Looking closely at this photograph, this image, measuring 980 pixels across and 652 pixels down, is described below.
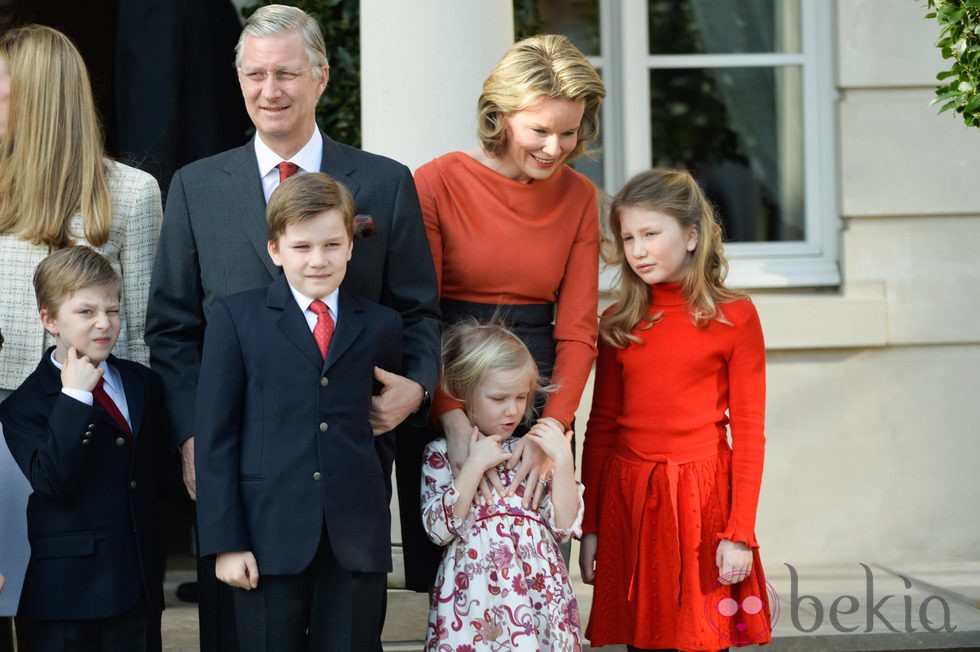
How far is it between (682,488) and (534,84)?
1119 millimetres

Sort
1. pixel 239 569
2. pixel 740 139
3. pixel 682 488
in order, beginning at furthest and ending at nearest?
pixel 740 139 < pixel 682 488 < pixel 239 569

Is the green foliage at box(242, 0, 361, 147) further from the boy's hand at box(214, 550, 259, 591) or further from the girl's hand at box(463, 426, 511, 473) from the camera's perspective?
the boy's hand at box(214, 550, 259, 591)

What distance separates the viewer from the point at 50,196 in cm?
342

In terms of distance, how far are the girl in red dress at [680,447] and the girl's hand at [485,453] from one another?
45cm

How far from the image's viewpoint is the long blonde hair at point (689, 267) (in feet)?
11.5

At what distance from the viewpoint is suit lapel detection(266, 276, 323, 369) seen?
9.78 ft

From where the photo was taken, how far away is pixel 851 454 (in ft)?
17.6

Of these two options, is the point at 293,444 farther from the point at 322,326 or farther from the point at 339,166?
the point at 339,166

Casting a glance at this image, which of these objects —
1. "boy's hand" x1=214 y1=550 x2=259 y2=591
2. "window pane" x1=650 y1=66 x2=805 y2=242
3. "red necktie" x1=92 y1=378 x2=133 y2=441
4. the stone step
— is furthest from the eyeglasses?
Result: "window pane" x1=650 y1=66 x2=805 y2=242

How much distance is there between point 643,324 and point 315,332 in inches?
38.6

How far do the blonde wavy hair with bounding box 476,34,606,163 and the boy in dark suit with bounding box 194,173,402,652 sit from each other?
0.57 m

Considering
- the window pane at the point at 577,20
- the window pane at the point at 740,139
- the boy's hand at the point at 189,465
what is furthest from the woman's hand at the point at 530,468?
the window pane at the point at 577,20

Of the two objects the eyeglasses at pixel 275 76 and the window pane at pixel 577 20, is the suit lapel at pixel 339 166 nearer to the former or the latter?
the eyeglasses at pixel 275 76

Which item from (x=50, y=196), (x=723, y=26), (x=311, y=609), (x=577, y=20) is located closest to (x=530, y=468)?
(x=311, y=609)
